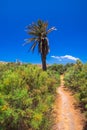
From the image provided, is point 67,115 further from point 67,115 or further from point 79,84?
point 79,84

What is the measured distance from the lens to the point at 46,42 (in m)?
34.0

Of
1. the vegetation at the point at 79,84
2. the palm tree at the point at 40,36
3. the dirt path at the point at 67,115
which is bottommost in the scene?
the dirt path at the point at 67,115

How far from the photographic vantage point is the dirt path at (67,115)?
15.2 metres

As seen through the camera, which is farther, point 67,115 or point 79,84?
point 79,84

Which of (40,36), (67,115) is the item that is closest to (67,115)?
(67,115)

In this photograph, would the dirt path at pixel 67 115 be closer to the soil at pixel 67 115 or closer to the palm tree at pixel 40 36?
the soil at pixel 67 115

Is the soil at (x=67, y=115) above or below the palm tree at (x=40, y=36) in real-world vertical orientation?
below

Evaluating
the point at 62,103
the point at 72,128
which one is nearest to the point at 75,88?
the point at 62,103

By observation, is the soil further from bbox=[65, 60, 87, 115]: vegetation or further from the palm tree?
the palm tree

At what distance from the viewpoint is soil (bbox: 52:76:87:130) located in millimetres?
15219

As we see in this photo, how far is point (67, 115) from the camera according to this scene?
57.1ft

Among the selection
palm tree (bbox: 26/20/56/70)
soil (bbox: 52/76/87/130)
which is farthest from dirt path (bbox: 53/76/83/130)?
palm tree (bbox: 26/20/56/70)

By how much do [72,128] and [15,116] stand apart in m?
5.60

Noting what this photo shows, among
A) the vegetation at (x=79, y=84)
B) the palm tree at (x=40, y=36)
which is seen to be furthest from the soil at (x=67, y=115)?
the palm tree at (x=40, y=36)
